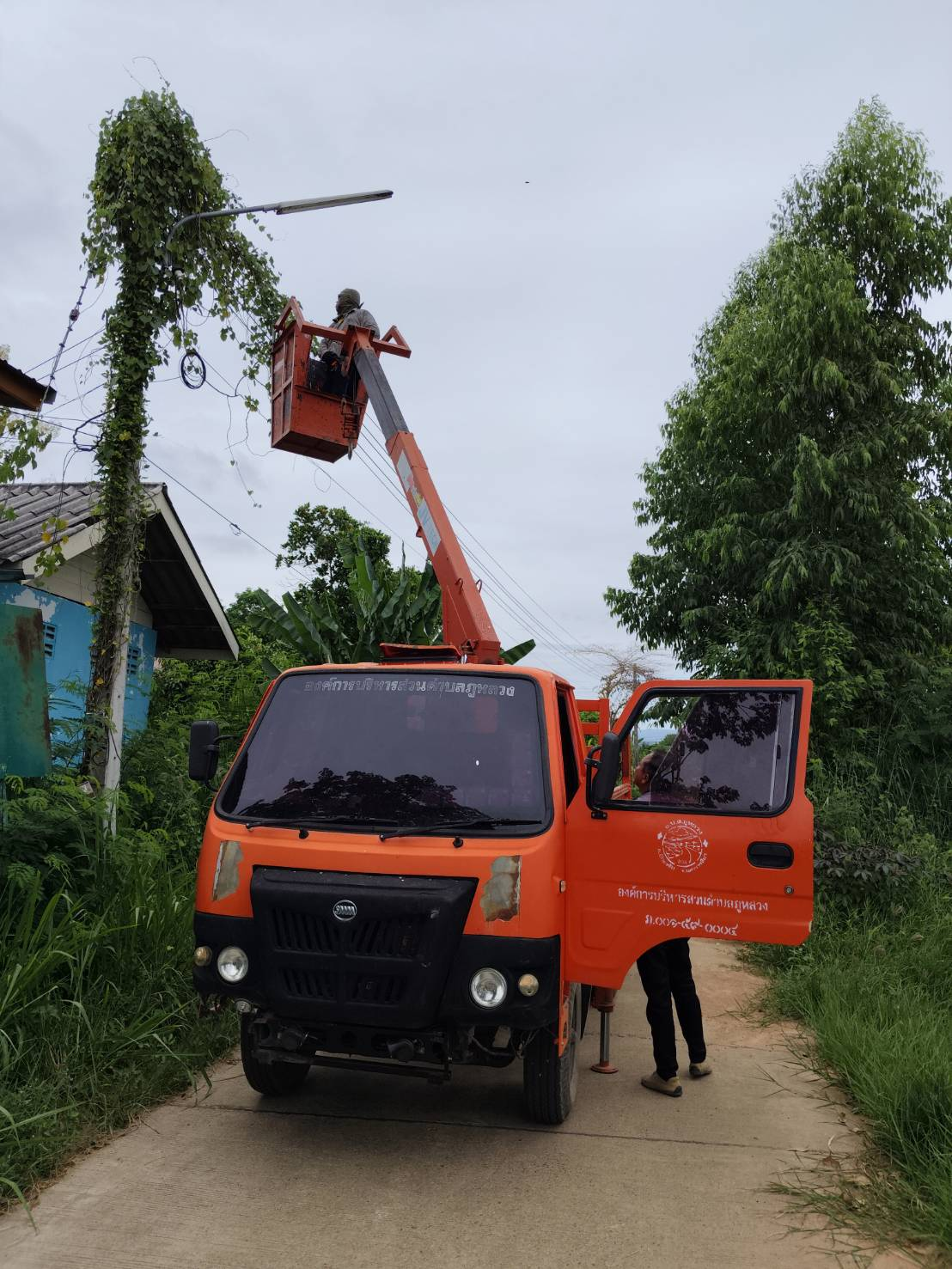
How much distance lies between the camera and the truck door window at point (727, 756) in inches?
172

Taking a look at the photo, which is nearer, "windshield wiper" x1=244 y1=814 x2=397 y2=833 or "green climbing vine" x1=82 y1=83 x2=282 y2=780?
"windshield wiper" x1=244 y1=814 x2=397 y2=833

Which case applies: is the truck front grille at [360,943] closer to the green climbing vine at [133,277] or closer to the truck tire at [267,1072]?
the truck tire at [267,1072]

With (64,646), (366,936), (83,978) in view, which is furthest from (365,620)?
(366,936)

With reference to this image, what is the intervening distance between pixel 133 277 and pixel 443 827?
604 centimetres

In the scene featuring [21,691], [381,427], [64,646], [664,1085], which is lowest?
[664,1085]

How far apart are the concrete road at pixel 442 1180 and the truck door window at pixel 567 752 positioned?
155cm

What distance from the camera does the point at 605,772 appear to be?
4.31 m

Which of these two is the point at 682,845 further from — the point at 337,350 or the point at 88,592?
the point at 88,592

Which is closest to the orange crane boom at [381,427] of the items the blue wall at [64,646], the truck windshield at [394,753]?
the truck windshield at [394,753]

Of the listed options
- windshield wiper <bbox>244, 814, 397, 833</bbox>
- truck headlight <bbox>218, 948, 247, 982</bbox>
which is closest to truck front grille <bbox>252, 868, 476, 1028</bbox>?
truck headlight <bbox>218, 948, 247, 982</bbox>

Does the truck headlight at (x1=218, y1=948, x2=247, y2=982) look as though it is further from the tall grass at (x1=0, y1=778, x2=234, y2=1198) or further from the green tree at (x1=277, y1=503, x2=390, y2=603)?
the green tree at (x1=277, y1=503, x2=390, y2=603)

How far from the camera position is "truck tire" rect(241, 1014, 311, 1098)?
445cm

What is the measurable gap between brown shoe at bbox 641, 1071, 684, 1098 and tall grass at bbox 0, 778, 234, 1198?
235cm

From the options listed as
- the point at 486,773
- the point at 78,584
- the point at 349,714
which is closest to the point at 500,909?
the point at 486,773
